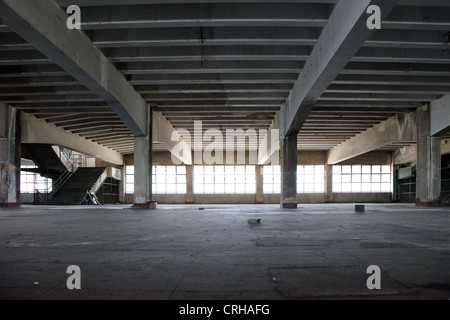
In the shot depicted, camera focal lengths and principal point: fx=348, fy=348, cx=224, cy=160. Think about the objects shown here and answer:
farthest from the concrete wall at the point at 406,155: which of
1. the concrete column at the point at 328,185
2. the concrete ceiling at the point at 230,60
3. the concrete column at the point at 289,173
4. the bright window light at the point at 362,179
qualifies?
the concrete column at the point at 289,173

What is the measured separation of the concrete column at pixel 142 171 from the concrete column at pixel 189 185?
65.4 ft

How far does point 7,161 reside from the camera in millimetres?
21094

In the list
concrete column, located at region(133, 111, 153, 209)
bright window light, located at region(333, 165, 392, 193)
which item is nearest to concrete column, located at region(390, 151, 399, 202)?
bright window light, located at region(333, 165, 392, 193)

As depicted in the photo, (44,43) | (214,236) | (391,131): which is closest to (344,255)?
(214,236)

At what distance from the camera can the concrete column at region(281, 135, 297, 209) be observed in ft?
65.8

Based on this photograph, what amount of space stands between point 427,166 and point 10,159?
24.8 metres

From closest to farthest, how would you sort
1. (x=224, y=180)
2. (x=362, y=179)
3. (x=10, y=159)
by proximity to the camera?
(x=10, y=159) → (x=362, y=179) → (x=224, y=180)

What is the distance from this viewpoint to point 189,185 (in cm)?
4050

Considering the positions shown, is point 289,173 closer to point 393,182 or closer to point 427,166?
point 427,166

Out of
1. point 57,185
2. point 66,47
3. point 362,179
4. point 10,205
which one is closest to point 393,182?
point 362,179

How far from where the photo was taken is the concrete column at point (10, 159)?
21.0m

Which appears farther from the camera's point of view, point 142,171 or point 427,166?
point 427,166

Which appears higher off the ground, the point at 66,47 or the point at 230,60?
the point at 230,60
